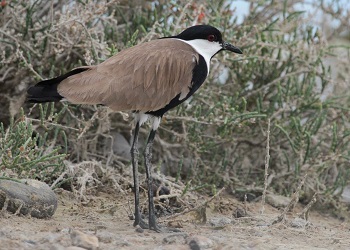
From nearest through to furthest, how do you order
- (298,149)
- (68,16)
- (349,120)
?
(68,16) < (298,149) < (349,120)

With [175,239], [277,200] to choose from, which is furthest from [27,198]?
[277,200]

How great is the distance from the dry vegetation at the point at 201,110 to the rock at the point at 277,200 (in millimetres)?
155

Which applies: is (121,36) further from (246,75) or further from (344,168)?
(344,168)

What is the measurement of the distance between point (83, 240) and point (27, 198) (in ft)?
2.63

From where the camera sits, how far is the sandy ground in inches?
152

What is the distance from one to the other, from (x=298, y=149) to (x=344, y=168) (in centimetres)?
77

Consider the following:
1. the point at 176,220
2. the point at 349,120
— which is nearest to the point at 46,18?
the point at 176,220

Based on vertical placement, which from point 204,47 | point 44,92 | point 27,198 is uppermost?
point 204,47

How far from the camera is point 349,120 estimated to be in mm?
6434

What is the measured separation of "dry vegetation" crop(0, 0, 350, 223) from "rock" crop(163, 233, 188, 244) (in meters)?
1.27

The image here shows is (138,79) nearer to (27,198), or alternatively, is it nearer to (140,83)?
(140,83)

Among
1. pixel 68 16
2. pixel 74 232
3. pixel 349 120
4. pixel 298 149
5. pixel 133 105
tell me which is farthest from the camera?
pixel 349 120

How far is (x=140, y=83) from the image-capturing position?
455 centimetres

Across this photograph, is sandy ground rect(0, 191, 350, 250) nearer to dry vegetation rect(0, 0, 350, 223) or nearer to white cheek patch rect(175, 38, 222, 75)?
dry vegetation rect(0, 0, 350, 223)
